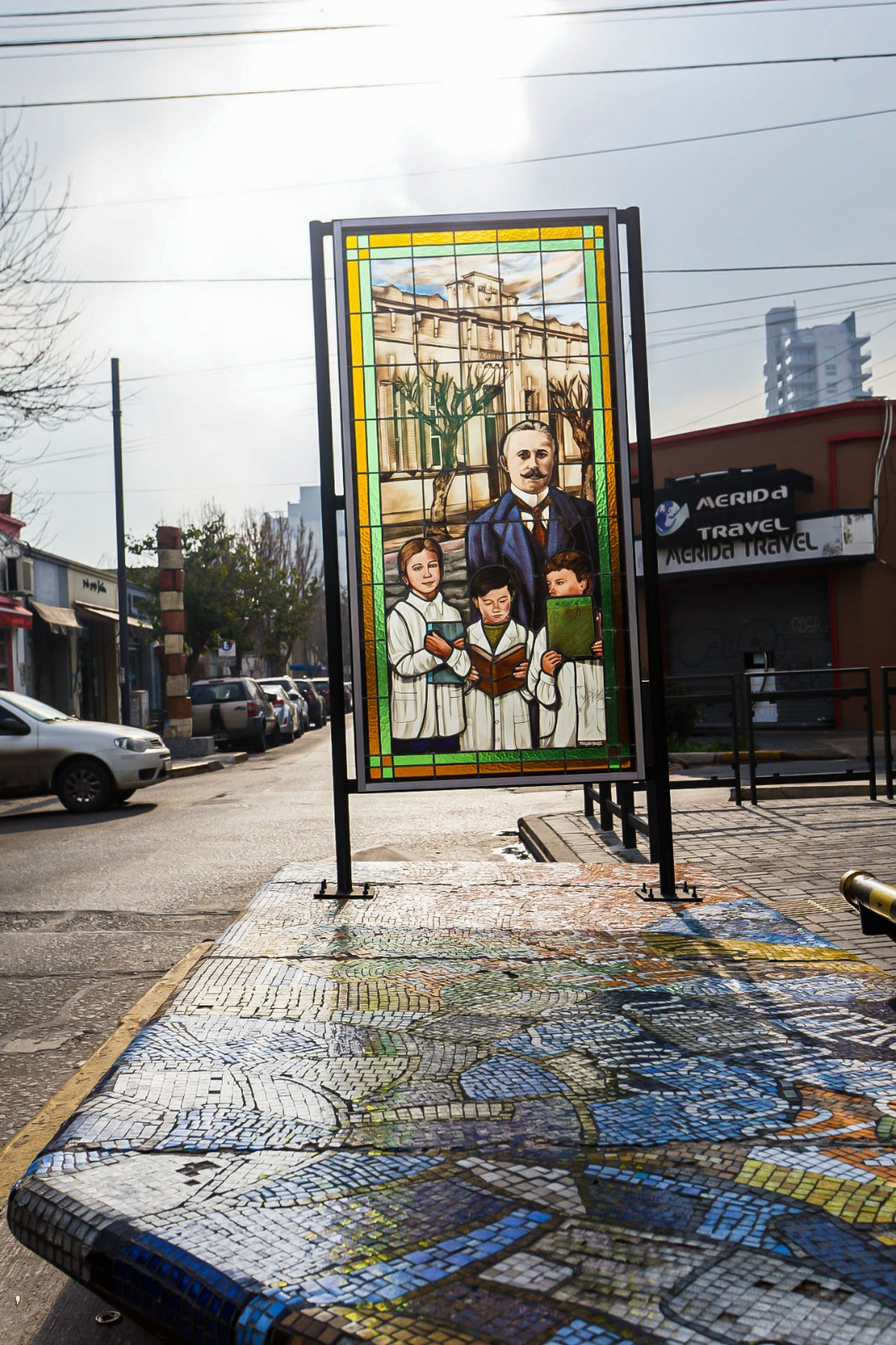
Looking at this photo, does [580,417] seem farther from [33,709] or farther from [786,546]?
[786,546]

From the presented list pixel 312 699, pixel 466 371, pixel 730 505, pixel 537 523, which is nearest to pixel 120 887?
pixel 537 523

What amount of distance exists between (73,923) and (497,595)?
11.2 ft

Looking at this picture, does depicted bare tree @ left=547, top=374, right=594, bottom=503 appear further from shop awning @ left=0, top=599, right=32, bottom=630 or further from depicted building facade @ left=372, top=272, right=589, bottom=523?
shop awning @ left=0, top=599, right=32, bottom=630

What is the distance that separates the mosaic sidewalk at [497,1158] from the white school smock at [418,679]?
1.63 metres

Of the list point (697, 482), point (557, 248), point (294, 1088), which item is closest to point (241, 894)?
point (557, 248)

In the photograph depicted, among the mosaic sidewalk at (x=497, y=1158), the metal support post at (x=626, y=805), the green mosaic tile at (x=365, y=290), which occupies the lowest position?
the mosaic sidewalk at (x=497, y=1158)

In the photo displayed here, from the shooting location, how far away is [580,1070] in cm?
275

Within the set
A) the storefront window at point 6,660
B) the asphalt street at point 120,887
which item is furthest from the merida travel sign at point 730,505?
the storefront window at point 6,660

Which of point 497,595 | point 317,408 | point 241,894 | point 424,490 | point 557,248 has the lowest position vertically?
point 241,894

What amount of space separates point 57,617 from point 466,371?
92.5ft

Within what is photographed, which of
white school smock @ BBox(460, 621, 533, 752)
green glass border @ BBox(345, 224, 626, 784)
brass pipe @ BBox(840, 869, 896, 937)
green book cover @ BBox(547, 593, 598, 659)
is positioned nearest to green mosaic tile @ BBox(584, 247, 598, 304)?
green glass border @ BBox(345, 224, 626, 784)

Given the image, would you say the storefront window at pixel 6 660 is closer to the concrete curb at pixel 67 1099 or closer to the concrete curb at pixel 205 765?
the concrete curb at pixel 205 765

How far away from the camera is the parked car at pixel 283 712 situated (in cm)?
3247

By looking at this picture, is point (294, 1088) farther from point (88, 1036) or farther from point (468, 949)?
point (88, 1036)
